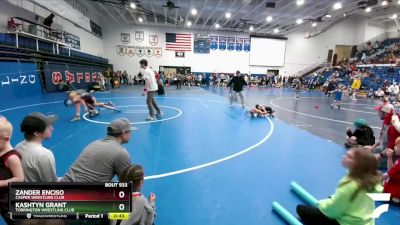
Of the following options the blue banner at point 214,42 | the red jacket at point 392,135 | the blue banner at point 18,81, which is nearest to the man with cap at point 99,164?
the red jacket at point 392,135

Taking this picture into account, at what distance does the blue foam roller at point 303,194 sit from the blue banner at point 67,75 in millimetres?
16277

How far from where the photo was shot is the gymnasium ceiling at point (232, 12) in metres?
22.6

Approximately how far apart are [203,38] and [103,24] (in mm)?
12331

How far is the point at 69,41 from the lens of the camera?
839 inches

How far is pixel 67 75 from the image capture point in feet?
59.8

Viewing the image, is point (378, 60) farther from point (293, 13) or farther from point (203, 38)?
point (203, 38)

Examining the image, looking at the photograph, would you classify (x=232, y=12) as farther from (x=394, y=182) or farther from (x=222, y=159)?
(x=394, y=182)

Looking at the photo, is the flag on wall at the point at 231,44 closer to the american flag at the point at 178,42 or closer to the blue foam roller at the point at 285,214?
the american flag at the point at 178,42

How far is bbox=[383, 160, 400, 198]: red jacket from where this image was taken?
3777mm

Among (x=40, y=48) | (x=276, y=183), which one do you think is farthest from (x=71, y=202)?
(x=40, y=48)

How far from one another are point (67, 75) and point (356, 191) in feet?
63.6
